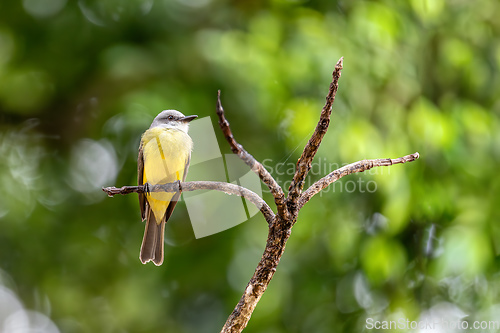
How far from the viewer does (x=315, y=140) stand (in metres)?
1.21

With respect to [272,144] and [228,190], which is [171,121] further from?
[272,144]

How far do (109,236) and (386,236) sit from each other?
2810 millimetres

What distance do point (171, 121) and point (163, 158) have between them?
0.26 meters

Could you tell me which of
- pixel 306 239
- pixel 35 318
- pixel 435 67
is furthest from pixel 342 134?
pixel 35 318

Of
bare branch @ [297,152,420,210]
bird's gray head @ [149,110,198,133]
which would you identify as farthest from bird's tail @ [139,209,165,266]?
bare branch @ [297,152,420,210]

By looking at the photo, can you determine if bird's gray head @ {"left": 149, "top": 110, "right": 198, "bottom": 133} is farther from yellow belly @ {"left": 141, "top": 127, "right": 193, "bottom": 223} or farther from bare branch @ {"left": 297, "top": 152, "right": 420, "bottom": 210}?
bare branch @ {"left": 297, "top": 152, "right": 420, "bottom": 210}

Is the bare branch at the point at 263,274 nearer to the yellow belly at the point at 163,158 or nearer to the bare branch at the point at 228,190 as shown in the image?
the bare branch at the point at 228,190

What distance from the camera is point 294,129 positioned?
12.5 ft

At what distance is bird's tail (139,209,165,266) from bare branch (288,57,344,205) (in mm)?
1141

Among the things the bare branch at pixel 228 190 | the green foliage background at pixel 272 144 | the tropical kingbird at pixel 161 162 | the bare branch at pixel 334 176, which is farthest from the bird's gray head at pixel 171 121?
the bare branch at pixel 334 176

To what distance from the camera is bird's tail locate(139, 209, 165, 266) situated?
7.75 feet

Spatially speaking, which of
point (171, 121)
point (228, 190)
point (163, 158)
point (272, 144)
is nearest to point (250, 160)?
point (228, 190)

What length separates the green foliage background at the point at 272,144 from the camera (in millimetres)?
3818

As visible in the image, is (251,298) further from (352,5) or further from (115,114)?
(352,5)
